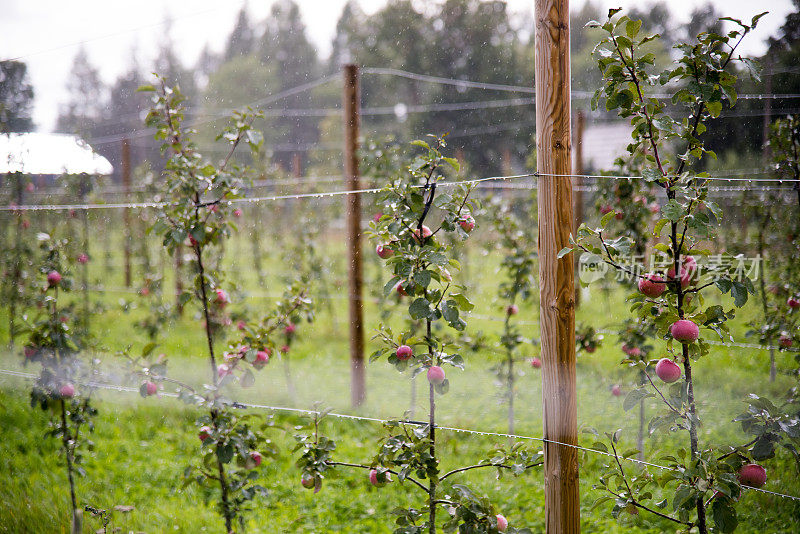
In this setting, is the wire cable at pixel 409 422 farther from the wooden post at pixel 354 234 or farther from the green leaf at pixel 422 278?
the green leaf at pixel 422 278

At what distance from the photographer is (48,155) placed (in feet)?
7.92

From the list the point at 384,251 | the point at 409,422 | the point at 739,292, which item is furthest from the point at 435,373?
the point at 739,292

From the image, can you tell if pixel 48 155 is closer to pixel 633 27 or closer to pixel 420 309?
Result: pixel 420 309

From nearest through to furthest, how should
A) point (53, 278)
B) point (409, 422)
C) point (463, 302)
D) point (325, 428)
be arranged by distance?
point (463, 302)
point (409, 422)
point (325, 428)
point (53, 278)

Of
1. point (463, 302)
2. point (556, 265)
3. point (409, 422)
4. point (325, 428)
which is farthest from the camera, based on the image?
point (325, 428)

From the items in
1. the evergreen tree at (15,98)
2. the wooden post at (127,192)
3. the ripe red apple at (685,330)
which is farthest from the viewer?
the evergreen tree at (15,98)

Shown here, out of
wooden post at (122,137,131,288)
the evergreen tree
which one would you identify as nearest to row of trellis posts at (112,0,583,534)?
wooden post at (122,137,131,288)

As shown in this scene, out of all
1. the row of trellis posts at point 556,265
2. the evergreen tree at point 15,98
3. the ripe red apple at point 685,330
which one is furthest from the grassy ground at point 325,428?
the evergreen tree at point 15,98

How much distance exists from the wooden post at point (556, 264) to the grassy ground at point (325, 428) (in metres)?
0.14

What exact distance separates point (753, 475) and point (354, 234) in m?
1.22

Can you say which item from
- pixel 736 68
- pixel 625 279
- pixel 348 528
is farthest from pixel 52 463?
pixel 736 68

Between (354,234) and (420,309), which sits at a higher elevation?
(354,234)

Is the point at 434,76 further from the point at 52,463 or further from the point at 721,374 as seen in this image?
the point at 52,463

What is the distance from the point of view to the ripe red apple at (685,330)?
3.96ft
